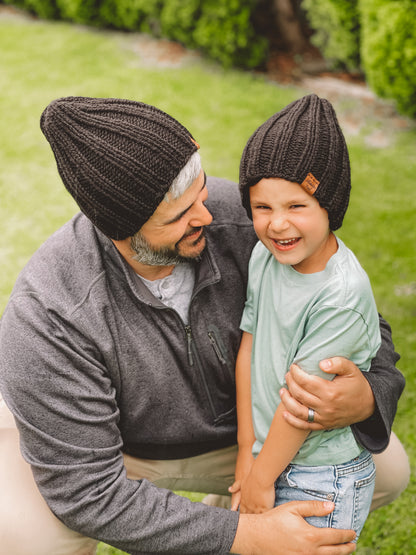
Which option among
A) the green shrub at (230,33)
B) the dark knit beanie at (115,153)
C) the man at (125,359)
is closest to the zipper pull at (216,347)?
the man at (125,359)

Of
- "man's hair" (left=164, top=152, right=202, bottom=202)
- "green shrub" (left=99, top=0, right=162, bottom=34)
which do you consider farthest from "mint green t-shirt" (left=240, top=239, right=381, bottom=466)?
"green shrub" (left=99, top=0, right=162, bottom=34)

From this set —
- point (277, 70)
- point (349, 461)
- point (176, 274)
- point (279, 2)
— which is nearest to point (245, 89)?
point (277, 70)

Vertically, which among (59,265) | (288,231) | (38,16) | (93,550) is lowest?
(38,16)

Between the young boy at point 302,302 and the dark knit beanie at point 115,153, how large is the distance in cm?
27

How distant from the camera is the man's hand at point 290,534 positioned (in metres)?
1.92

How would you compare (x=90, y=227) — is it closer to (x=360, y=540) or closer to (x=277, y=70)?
(x=360, y=540)

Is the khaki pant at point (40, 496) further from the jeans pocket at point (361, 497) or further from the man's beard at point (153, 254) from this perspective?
the man's beard at point (153, 254)

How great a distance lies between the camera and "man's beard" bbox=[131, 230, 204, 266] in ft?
6.80

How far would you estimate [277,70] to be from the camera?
7.66 m

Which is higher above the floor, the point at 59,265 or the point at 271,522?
the point at 59,265

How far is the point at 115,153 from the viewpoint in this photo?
75.0 inches

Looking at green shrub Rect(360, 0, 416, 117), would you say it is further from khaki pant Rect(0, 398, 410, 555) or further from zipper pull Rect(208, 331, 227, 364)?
zipper pull Rect(208, 331, 227, 364)

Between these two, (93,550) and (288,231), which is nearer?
(288,231)

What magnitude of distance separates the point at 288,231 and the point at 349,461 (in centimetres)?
80
